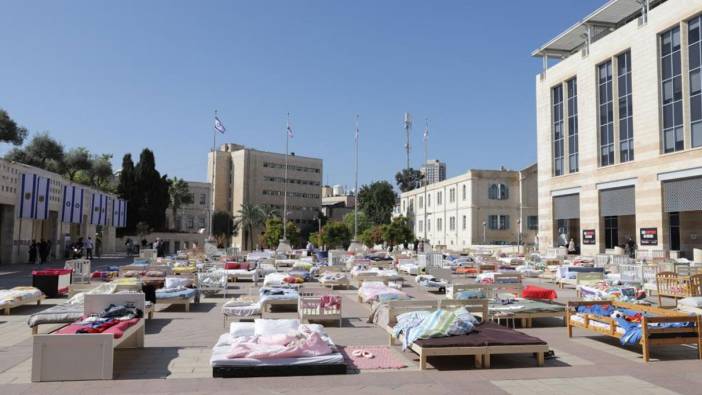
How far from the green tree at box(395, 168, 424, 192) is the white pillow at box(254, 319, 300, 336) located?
306 feet

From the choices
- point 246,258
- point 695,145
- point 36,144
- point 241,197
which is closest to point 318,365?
point 246,258

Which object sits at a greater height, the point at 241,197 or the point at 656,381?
the point at 241,197

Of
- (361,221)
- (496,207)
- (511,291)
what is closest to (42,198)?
(511,291)

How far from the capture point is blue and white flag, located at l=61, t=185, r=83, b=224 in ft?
122

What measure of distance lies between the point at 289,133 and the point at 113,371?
128ft

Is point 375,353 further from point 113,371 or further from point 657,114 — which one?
point 657,114

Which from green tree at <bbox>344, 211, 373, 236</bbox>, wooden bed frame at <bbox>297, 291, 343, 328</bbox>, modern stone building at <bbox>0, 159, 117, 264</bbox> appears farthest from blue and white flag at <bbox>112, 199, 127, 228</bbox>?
wooden bed frame at <bbox>297, 291, 343, 328</bbox>

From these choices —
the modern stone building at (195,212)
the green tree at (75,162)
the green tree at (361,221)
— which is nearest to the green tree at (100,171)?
the green tree at (75,162)

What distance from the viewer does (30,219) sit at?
33250 mm

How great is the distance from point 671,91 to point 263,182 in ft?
231

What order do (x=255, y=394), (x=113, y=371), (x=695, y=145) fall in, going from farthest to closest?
1. (x=695, y=145)
2. (x=113, y=371)
3. (x=255, y=394)

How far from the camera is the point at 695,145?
30.0 metres

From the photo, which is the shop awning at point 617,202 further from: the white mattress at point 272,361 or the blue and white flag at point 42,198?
the blue and white flag at point 42,198

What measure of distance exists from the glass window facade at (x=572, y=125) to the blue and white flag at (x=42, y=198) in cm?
3546
